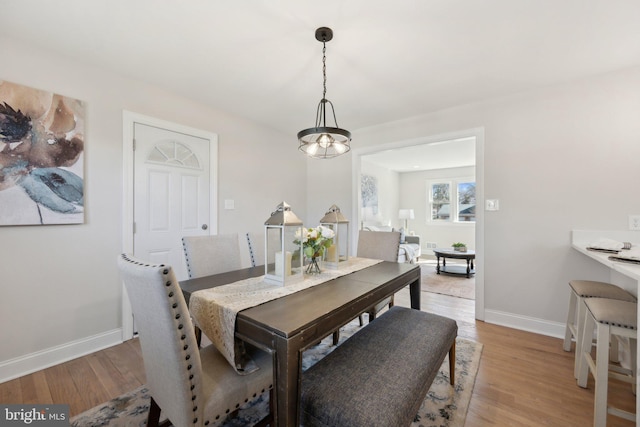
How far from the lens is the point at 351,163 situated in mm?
3867

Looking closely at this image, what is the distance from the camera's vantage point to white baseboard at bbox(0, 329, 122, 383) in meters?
1.86

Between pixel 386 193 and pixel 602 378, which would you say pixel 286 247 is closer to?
pixel 602 378

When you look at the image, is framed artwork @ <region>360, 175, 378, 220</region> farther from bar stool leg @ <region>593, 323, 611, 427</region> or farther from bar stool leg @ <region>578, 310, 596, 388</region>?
bar stool leg @ <region>593, 323, 611, 427</region>

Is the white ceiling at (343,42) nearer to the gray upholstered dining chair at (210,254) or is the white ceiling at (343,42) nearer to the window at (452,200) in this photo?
the gray upholstered dining chair at (210,254)

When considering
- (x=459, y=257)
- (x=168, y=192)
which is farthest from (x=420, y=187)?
(x=168, y=192)

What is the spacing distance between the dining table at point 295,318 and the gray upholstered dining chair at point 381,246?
75cm

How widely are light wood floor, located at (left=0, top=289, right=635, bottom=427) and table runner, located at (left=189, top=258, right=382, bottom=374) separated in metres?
1.01

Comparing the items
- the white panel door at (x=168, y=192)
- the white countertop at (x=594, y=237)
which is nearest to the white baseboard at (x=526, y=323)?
the white countertop at (x=594, y=237)

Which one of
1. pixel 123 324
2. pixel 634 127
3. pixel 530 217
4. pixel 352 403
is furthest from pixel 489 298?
pixel 123 324

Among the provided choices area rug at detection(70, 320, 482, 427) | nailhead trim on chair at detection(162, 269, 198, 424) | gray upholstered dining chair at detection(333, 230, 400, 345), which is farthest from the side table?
nailhead trim on chair at detection(162, 269, 198, 424)

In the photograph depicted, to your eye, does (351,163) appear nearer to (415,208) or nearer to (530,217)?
(530,217)

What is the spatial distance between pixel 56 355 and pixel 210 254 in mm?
1405

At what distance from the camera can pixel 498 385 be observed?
5.89ft

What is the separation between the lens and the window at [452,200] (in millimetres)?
6688
